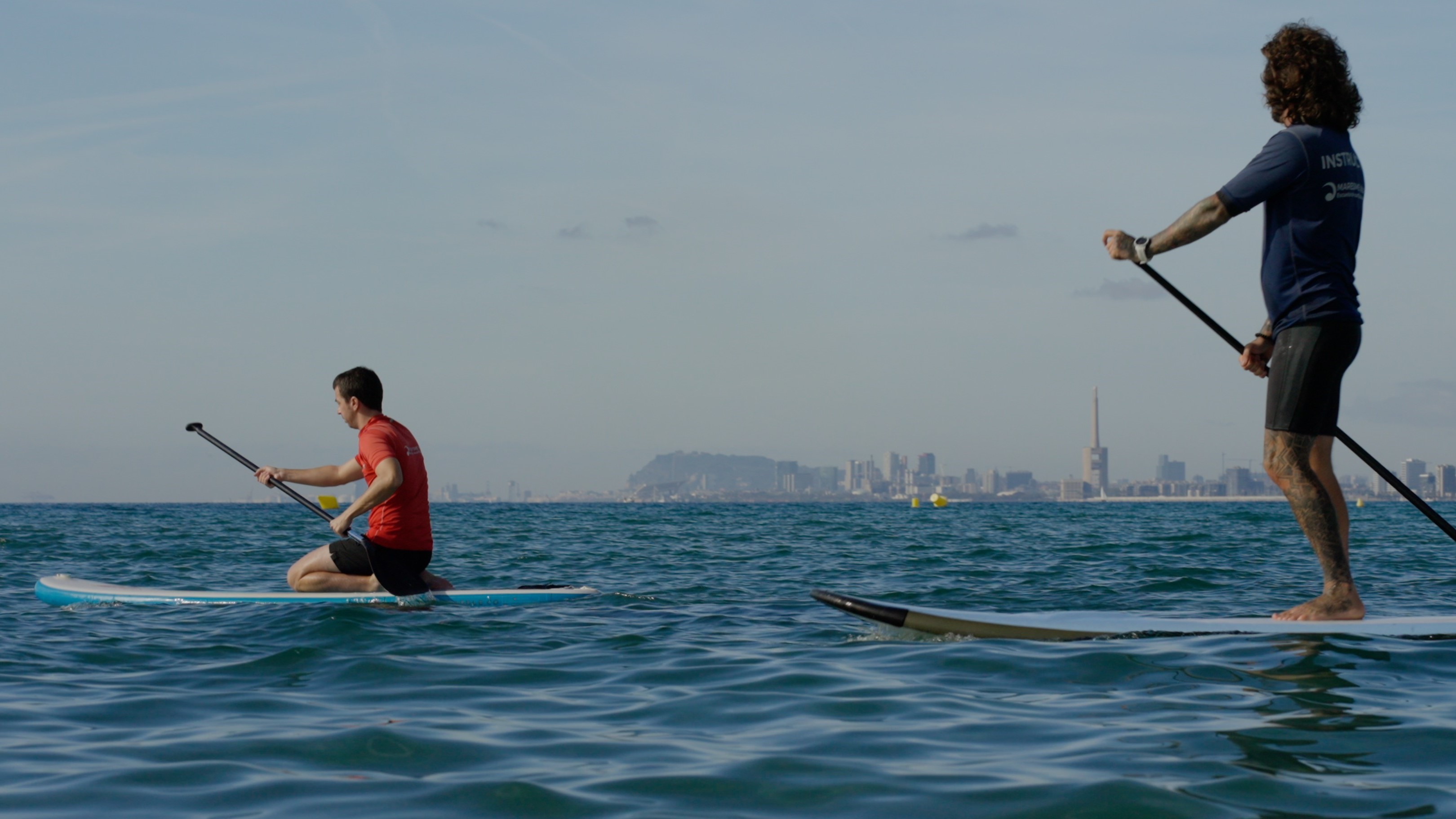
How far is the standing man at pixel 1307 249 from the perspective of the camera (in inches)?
212

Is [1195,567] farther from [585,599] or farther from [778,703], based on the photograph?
[778,703]

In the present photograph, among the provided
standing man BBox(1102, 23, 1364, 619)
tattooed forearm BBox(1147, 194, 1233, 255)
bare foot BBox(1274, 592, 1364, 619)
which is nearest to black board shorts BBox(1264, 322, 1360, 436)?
standing man BBox(1102, 23, 1364, 619)

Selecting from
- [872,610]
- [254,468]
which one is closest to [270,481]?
[254,468]

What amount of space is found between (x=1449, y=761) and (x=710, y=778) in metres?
2.20

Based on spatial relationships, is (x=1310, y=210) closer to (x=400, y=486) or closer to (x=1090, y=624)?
(x=1090, y=624)

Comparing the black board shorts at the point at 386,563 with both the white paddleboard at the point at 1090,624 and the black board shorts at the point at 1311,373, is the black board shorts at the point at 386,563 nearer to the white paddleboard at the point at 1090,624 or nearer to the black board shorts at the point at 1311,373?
the white paddleboard at the point at 1090,624

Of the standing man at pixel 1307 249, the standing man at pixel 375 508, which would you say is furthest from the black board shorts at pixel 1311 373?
the standing man at pixel 375 508

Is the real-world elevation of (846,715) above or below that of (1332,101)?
below

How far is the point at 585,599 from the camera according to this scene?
9.00m

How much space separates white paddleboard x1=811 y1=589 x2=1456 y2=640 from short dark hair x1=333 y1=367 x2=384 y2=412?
365cm

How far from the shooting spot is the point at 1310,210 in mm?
5426

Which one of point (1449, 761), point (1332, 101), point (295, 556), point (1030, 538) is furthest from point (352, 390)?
point (1030, 538)

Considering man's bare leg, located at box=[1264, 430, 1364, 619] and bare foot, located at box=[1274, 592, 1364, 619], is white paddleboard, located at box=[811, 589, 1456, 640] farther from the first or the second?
man's bare leg, located at box=[1264, 430, 1364, 619]

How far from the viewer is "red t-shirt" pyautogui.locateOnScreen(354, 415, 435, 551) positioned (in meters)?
7.99
